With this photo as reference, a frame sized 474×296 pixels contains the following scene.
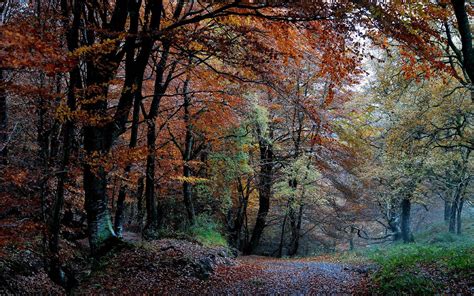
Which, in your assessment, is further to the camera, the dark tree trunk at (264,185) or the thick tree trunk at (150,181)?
the dark tree trunk at (264,185)

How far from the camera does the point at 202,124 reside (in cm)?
1596

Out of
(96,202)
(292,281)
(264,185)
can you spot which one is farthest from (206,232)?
(96,202)

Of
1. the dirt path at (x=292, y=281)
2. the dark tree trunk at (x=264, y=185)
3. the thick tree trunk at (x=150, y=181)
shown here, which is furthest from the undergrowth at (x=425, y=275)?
the dark tree trunk at (x=264, y=185)

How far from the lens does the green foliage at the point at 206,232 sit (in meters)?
15.6

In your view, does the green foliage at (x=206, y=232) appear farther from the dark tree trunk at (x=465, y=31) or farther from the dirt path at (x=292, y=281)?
the dark tree trunk at (x=465, y=31)

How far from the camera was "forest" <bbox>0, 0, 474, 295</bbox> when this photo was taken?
7559 mm

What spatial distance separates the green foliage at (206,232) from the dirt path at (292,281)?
380cm

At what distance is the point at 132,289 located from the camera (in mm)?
8148

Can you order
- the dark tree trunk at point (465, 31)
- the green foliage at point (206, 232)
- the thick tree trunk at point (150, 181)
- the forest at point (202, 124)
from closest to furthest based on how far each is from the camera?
the dark tree trunk at point (465, 31)
the forest at point (202, 124)
the thick tree trunk at point (150, 181)
the green foliage at point (206, 232)

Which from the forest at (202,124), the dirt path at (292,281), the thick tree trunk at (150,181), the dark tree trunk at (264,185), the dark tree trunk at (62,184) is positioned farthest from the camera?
the dark tree trunk at (264,185)

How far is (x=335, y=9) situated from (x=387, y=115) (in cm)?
1241

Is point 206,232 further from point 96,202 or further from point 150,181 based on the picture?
point 96,202

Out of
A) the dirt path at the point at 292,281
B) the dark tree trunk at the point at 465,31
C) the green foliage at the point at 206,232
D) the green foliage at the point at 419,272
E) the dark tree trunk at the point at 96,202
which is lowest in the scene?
the dirt path at the point at 292,281

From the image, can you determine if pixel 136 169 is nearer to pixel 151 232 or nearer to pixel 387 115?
pixel 151 232
